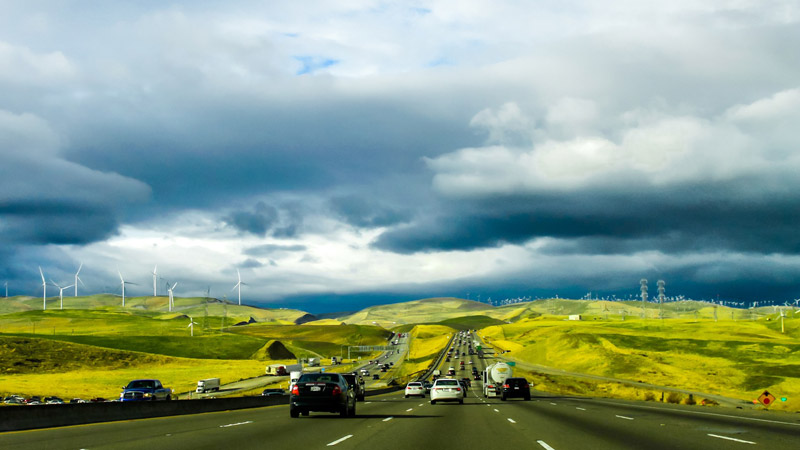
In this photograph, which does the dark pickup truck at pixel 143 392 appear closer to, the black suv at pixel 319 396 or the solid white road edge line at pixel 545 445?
the black suv at pixel 319 396

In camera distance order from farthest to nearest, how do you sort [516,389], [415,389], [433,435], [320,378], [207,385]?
[207,385], [415,389], [516,389], [320,378], [433,435]

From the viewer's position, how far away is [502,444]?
18.5 metres

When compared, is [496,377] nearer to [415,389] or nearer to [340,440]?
[415,389]

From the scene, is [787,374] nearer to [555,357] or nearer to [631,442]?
[555,357]

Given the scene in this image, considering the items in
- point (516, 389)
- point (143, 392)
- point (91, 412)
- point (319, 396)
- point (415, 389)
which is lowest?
point (415, 389)

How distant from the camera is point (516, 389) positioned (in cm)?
5416

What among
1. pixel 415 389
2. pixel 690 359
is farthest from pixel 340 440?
pixel 690 359

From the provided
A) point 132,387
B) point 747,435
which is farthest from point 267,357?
point 747,435

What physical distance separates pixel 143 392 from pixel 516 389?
27045mm

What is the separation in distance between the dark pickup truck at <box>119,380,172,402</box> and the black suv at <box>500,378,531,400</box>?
25.2m

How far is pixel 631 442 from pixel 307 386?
48.7 ft

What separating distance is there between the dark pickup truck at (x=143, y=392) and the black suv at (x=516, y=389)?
25186 mm

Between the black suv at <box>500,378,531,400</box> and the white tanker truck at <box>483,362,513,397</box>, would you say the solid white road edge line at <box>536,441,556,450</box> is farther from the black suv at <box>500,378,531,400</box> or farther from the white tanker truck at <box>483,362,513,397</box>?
the white tanker truck at <box>483,362,513,397</box>

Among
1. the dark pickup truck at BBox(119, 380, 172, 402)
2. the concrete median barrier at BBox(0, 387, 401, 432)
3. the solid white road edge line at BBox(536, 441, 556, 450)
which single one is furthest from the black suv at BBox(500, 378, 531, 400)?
the solid white road edge line at BBox(536, 441, 556, 450)
